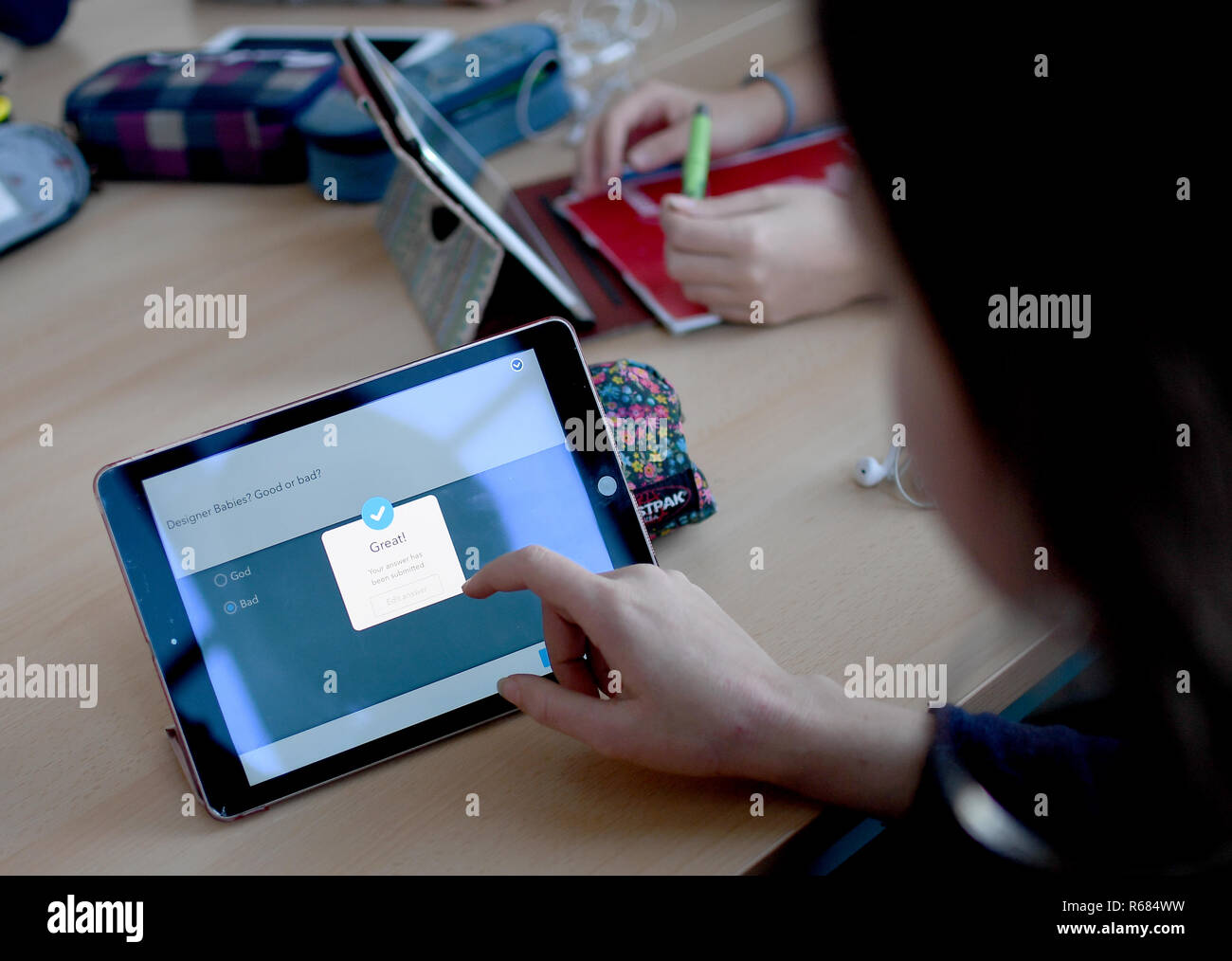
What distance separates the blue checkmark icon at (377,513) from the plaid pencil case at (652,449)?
17 centimetres

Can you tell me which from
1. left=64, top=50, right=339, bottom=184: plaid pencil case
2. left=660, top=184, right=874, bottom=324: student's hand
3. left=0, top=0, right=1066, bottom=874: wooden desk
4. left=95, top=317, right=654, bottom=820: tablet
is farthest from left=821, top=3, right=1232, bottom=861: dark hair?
left=64, top=50, right=339, bottom=184: plaid pencil case

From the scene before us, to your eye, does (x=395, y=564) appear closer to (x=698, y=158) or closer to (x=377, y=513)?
(x=377, y=513)

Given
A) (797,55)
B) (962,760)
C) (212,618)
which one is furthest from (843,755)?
(797,55)

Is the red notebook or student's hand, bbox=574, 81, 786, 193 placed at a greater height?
student's hand, bbox=574, 81, 786, 193

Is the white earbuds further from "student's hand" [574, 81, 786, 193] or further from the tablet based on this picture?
"student's hand" [574, 81, 786, 193]

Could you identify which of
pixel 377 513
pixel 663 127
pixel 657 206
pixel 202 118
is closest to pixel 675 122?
pixel 663 127

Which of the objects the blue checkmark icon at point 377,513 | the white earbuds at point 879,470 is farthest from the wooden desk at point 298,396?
the blue checkmark icon at point 377,513

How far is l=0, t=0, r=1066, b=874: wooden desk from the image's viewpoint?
560 millimetres

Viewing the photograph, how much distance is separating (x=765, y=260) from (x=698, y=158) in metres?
0.20

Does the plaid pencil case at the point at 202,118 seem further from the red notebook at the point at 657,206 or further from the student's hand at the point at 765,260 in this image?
the student's hand at the point at 765,260

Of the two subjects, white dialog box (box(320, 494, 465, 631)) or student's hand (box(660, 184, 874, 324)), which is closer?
white dialog box (box(320, 494, 465, 631))

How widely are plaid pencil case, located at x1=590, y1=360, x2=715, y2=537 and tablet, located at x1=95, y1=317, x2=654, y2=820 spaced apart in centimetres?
6

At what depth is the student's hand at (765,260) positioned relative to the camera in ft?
2.93

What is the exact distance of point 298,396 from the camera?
2.87 feet
